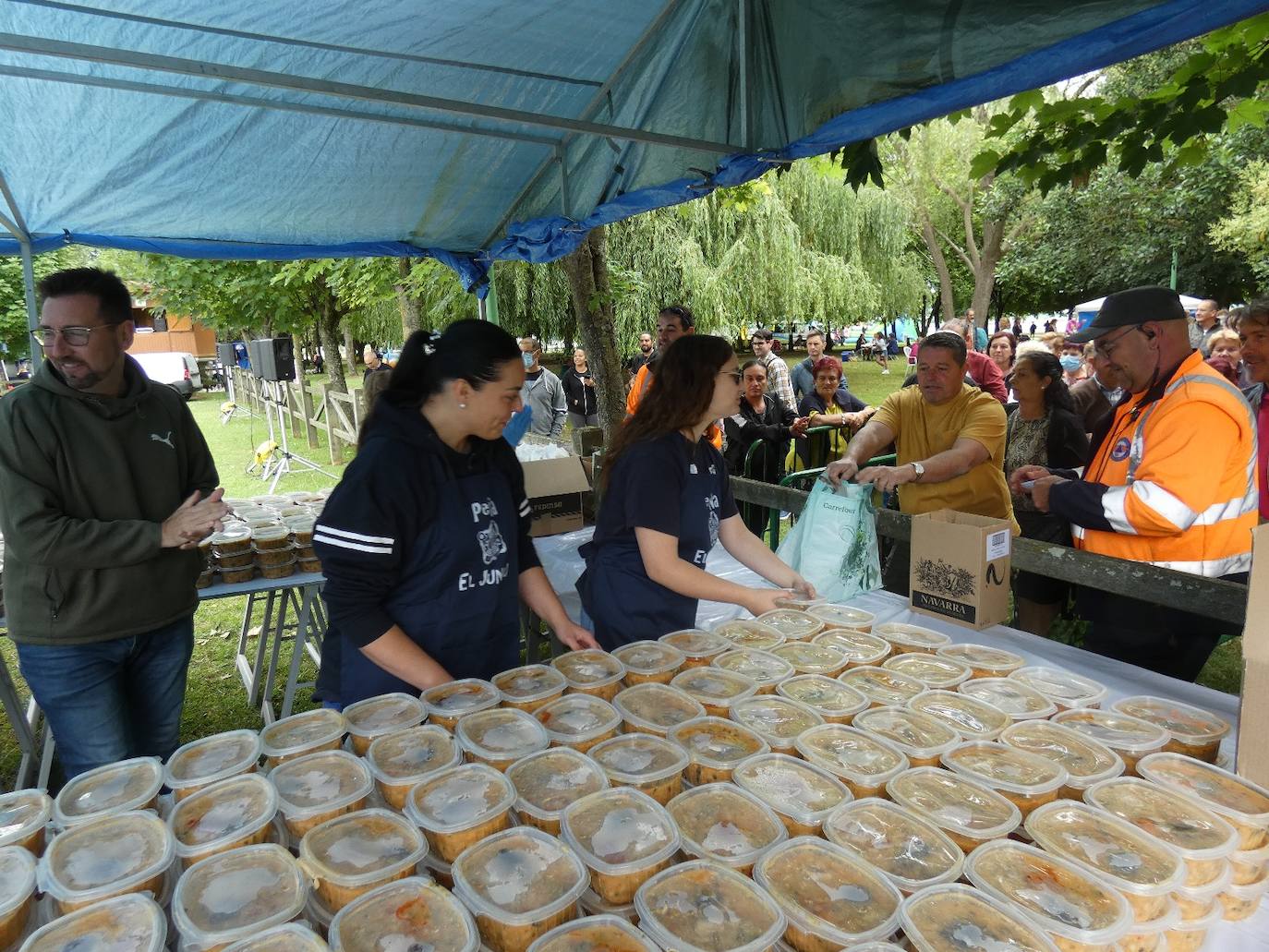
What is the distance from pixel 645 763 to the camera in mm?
1388

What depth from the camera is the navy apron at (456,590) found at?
1.94m

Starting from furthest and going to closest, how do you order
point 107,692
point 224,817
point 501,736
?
1. point 107,692
2. point 501,736
3. point 224,817

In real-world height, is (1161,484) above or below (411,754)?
above

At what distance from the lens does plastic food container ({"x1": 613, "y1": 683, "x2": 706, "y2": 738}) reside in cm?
154

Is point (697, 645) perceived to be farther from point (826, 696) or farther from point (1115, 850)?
point (1115, 850)

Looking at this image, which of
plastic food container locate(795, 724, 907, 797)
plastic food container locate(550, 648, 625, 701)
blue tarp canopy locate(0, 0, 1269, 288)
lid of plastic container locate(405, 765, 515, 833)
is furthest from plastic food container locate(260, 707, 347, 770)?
blue tarp canopy locate(0, 0, 1269, 288)

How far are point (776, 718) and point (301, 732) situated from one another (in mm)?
1022

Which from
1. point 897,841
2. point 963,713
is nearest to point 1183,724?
point 963,713

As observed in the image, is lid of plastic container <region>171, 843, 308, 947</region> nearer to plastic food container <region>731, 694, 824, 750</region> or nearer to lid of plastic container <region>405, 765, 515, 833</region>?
lid of plastic container <region>405, 765, 515, 833</region>

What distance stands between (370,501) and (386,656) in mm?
395

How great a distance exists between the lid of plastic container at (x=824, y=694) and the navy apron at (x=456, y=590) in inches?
33.7

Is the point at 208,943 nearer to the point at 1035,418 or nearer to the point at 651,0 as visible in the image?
the point at 651,0

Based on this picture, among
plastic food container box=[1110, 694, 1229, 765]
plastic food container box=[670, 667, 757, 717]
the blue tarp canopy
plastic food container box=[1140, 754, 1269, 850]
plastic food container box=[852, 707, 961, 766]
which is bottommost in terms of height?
plastic food container box=[1110, 694, 1229, 765]

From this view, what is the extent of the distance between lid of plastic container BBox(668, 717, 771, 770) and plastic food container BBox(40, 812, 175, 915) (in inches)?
35.6
